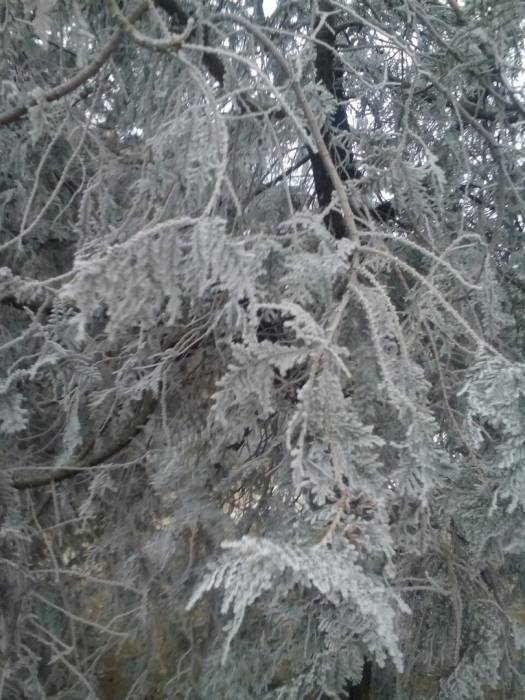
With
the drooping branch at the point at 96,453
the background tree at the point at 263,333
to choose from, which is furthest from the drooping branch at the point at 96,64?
the drooping branch at the point at 96,453

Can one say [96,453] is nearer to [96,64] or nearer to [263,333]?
[263,333]

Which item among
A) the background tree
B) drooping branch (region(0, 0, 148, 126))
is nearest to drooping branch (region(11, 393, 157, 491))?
the background tree

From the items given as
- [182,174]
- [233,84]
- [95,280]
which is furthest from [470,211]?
[95,280]

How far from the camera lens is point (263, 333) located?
116 inches

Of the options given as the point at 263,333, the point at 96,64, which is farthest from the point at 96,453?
the point at 96,64

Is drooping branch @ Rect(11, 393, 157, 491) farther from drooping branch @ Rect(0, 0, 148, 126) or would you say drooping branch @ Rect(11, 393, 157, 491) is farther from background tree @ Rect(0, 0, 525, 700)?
drooping branch @ Rect(0, 0, 148, 126)

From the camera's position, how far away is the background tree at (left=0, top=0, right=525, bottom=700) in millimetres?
1671

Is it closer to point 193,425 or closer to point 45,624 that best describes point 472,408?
point 193,425

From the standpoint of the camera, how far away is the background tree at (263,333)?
5.48 feet

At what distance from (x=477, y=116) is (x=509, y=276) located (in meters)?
0.84

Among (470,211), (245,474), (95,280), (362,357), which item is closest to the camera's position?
(95,280)

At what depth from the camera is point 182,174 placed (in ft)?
7.18

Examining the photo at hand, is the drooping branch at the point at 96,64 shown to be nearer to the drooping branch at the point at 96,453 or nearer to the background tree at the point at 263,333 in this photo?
the background tree at the point at 263,333

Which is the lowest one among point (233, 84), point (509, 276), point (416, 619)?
point (416, 619)
